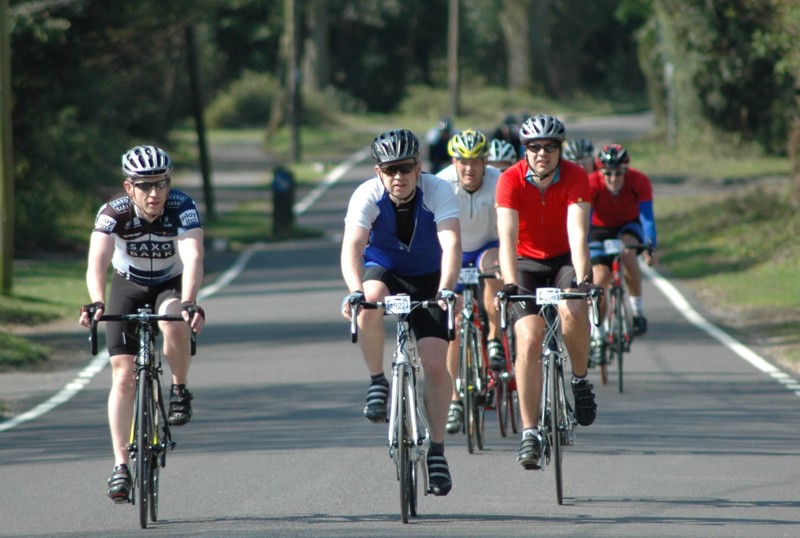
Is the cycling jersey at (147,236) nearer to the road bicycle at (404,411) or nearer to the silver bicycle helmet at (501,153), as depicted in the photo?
the road bicycle at (404,411)

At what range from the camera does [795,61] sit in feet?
72.9

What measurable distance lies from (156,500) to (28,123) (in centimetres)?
2058

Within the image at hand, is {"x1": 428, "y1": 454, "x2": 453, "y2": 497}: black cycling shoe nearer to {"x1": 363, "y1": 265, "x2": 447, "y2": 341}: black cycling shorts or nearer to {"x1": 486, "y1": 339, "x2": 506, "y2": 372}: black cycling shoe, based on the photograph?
{"x1": 363, "y1": 265, "x2": 447, "y2": 341}: black cycling shorts

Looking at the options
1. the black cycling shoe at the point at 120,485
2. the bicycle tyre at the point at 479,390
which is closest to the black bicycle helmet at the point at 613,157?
the bicycle tyre at the point at 479,390

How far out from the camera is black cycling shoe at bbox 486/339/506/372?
34.3ft

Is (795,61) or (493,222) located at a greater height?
(795,61)

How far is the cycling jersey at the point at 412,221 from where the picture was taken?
8.12m

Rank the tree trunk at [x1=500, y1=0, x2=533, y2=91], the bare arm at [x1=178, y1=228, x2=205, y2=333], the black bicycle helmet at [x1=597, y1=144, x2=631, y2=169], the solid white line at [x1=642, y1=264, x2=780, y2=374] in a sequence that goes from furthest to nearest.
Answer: the tree trunk at [x1=500, y1=0, x2=533, y2=91]
the solid white line at [x1=642, y1=264, x2=780, y2=374]
the black bicycle helmet at [x1=597, y1=144, x2=631, y2=169]
the bare arm at [x1=178, y1=228, x2=205, y2=333]

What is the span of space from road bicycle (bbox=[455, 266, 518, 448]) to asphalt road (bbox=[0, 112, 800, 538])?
0.20m

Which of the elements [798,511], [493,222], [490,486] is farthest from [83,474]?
[798,511]

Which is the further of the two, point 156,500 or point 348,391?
point 348,391

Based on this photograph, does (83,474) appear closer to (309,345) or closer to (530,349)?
(530,349)

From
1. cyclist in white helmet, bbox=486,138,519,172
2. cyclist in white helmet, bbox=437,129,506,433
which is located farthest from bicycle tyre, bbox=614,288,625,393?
cyclist in white helmet, bbox=437,129,506,433

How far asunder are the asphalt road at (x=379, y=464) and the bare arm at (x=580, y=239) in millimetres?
1308
